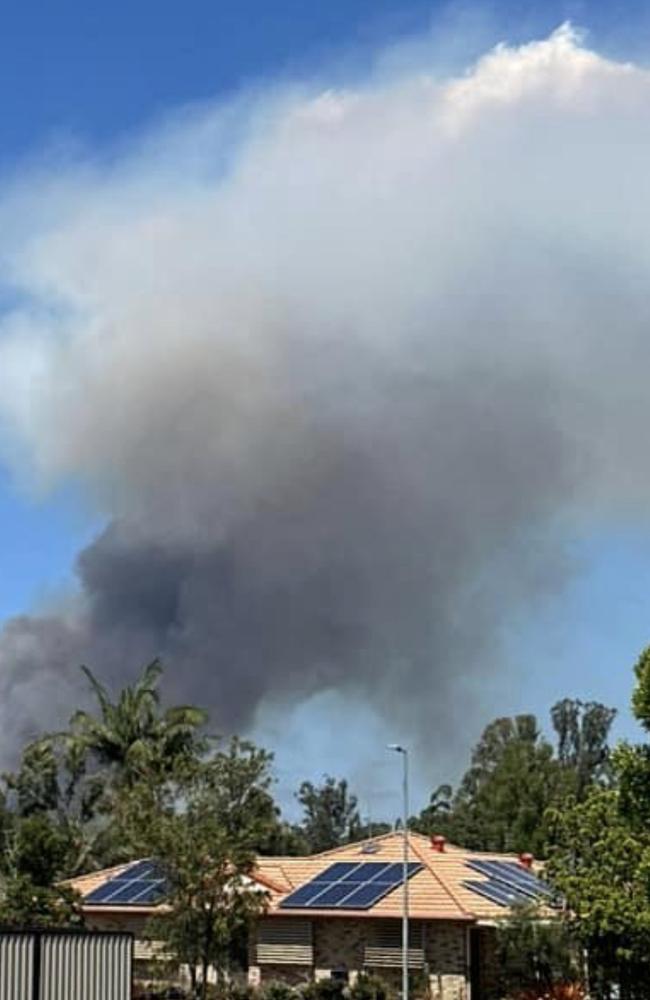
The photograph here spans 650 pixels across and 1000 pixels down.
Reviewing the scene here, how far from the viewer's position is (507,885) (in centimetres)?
5975

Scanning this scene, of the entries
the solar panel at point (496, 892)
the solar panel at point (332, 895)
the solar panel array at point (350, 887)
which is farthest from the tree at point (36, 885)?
the solar panel at point (496, 892)

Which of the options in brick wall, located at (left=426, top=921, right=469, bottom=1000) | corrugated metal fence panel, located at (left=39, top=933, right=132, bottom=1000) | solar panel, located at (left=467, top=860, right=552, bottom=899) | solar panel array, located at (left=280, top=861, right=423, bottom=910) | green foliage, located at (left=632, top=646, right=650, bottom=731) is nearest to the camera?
corrugated metal fence panel, located at (left=39, top=933, right=132, bottom=1000)

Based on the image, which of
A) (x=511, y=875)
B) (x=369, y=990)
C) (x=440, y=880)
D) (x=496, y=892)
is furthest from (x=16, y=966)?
(x=511, y=875)

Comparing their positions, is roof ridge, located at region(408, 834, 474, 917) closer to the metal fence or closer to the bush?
the bush

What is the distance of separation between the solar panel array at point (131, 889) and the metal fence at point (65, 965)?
2993 cm

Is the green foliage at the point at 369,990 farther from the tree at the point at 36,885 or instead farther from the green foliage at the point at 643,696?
the green foliage at the point at 643,696

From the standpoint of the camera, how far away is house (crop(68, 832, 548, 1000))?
5631 centimetres

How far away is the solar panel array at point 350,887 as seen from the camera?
5809 centimetres

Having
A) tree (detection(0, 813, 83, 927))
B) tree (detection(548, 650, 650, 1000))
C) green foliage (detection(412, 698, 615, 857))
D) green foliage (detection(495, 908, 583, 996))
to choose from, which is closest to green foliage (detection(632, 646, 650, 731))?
tree (detection(548, 650, 650, 1000))

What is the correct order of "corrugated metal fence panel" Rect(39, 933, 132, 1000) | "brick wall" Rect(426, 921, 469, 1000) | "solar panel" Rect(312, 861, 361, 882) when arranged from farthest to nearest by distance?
1. "solar panel" Rect(312, 861, 361, 882)
2. "brick wall" Rect(426, 921, 469, 1000)
3. "corrugated metal fence panel" Rect(39, 933, 132, 1000)

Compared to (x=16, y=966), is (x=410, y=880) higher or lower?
higher

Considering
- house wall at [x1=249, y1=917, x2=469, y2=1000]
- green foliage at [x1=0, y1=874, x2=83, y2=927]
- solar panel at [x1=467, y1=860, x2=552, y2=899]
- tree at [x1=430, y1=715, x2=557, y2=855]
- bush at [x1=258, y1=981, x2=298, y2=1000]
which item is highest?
tree at [x1=430, y1=715, x2=557, y2=855]

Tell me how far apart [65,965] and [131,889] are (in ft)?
116

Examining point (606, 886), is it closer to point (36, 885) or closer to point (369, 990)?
point (369, 990)
